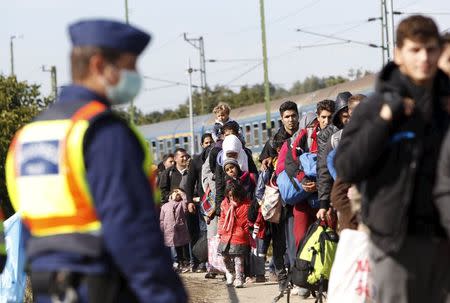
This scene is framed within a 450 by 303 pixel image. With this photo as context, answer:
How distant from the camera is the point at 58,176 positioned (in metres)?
4.47

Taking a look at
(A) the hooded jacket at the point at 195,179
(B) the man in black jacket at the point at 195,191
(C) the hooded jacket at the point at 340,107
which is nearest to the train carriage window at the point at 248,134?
(B) the man in black jacket at the point at 195,191

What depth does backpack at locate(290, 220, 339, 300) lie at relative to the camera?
1063 cm

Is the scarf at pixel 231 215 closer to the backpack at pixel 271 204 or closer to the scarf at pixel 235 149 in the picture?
the scarf at pixel 235 149

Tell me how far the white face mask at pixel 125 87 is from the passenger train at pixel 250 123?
3002 cm

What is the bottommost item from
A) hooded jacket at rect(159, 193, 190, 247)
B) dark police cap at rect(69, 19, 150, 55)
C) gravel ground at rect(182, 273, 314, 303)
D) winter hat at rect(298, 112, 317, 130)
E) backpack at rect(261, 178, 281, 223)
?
gravel ground at rect(182, 273, 314, 303)

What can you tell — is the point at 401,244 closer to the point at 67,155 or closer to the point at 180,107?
the point at 67,155

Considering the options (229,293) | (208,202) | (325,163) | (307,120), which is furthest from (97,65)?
(208,202)

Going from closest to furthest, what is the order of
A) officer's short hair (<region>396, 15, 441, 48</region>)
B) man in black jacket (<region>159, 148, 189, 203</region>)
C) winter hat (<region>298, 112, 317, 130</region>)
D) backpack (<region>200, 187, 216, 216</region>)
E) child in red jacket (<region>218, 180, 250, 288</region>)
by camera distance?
officer's short hair (<region>396, 15, 441, 48</region>)
winter hat (<region>298, 112, 317, 130</region>)
child in red jacket (<region>218, 180, 250, 288</region>)
backpack (<region>200, 187, 216, 216</region>)
man in black jacket (<region>159, 148, 189, 203</region>)

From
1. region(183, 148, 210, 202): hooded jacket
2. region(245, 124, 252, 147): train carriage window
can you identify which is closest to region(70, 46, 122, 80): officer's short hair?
region(183, 148, 210, 202): hooded jacket

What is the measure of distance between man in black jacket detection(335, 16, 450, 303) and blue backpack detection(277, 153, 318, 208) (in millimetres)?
5617

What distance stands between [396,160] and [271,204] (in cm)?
760

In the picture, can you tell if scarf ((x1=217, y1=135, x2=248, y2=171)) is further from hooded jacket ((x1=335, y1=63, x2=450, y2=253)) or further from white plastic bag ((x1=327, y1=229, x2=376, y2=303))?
hooded jacket ((x1=335, y1=63, x2=450, y2=253))

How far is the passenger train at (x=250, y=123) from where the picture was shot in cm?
3988

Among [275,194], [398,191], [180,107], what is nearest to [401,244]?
[398,191]
